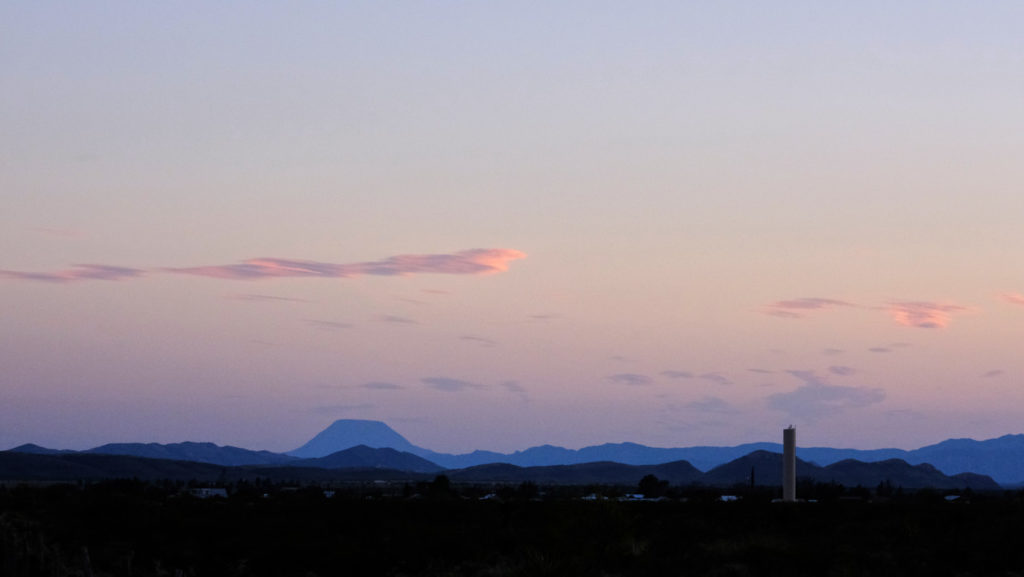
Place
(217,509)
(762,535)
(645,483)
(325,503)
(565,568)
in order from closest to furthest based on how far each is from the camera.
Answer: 1. (565,568)
2. (762,535)
3. (217,509)
4. (325,503)
5. (645,483)

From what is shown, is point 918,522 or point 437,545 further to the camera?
point 918,522

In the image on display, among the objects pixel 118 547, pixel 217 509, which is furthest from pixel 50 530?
pixel 217 509

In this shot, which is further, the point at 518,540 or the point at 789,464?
the point at 789,464

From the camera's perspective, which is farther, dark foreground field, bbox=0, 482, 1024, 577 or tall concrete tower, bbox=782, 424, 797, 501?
tall concrete tower, bbox=782, 424, 797, 501

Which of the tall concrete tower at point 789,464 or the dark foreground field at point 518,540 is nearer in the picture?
the dark foreground field at point 518,540

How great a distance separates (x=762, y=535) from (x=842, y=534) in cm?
378

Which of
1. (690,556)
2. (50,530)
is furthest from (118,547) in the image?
(690,556)

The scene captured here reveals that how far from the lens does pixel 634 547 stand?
4356 cm

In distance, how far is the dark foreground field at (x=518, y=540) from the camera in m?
40.9

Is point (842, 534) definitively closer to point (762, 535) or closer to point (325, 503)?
point (762, 535)

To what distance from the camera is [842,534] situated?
53.0 metres

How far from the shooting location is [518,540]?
4916cm

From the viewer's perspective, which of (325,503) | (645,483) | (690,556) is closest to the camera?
(690,556)

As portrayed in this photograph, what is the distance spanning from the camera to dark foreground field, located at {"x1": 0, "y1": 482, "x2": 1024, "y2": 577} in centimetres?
4091
